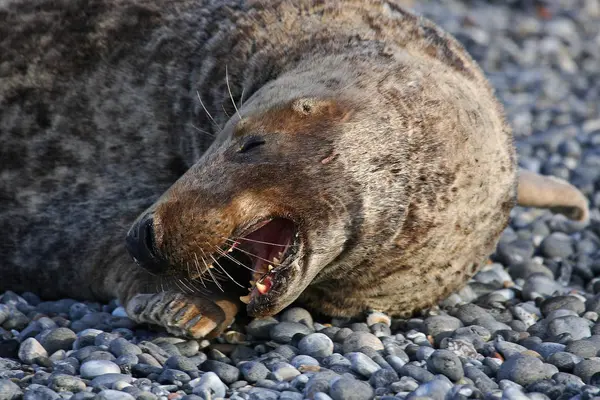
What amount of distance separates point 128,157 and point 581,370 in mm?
2456

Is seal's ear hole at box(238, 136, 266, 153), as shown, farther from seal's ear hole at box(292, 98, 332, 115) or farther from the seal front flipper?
the seal front flipper

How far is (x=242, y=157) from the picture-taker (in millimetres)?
4383

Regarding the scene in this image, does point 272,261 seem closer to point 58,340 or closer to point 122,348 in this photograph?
point 122,348

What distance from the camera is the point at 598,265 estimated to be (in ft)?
19.7

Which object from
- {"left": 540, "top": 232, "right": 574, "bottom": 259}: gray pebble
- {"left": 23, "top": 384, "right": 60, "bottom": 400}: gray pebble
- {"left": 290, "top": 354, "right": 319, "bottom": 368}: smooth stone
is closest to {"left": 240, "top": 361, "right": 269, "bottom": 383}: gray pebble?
{"left": 290, "top": 354, "right": 319, "bottom": 368}: smooth stone

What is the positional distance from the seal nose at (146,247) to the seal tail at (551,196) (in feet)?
8.88

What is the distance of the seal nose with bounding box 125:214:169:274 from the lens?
14.0 ft

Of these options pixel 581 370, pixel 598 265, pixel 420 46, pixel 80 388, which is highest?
pixel 420 46

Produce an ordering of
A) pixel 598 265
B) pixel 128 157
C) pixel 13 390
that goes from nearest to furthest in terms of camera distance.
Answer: pixel 13 390, pixel 128 157, pixel 598 265

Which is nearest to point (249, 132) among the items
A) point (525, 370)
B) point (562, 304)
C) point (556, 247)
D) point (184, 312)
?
point (184, 312)

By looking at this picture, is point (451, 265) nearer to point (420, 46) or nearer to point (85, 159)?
point (420, 46)

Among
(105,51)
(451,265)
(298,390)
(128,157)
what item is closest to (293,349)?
(298,390)

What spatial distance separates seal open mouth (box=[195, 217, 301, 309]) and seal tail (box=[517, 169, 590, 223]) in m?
2.35

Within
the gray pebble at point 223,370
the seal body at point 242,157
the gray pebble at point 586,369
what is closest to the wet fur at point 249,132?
the seal body at point 242,157
